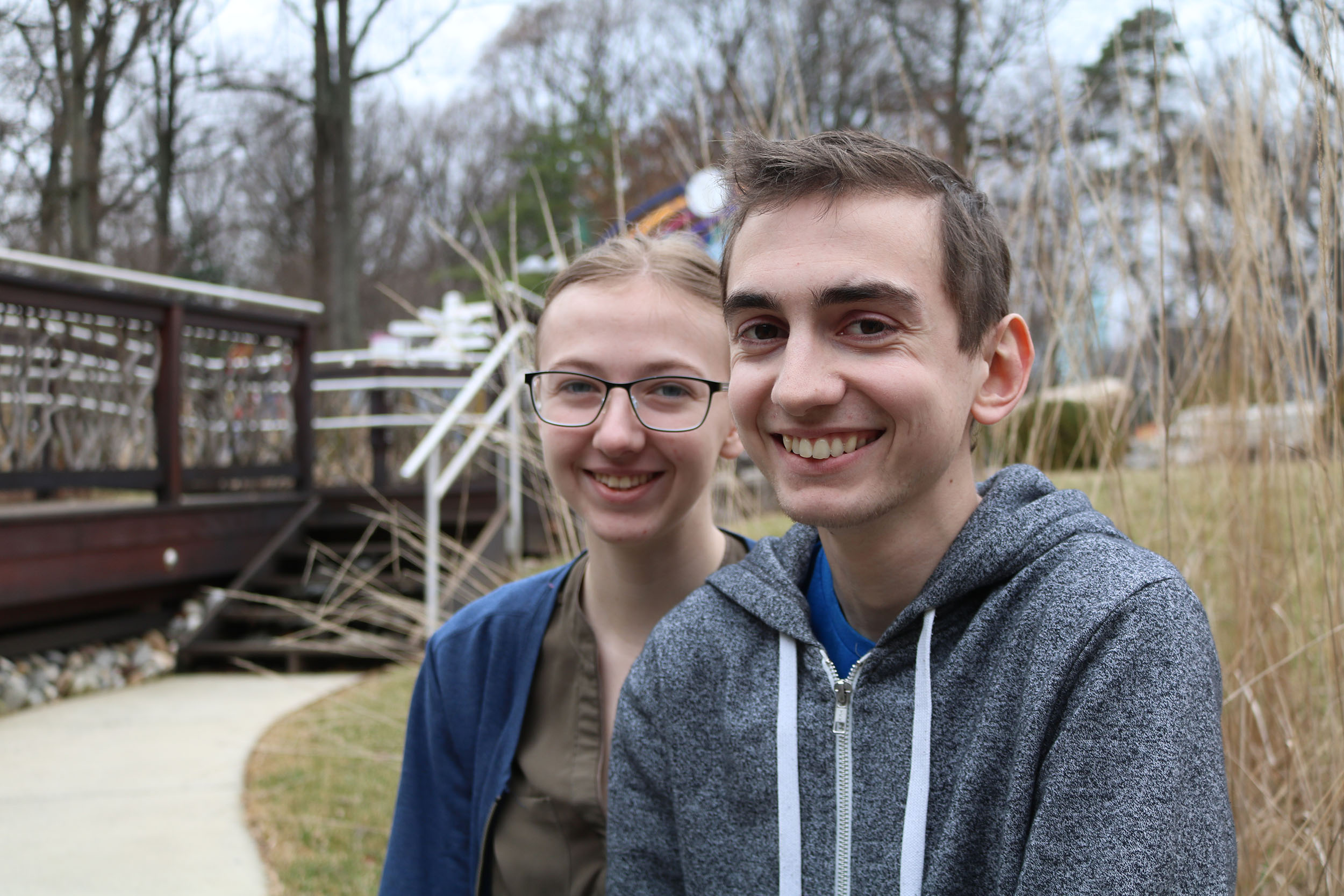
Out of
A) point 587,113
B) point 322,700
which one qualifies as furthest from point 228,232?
point 322,700

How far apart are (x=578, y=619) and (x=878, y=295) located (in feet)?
2.58

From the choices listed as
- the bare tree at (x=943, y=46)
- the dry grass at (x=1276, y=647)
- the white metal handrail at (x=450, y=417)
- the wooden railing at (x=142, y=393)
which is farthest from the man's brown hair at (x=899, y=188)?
the bare tree at (x=943, y=46)

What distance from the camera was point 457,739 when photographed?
1609 millimetres

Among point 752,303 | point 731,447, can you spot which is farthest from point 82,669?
point 752,303

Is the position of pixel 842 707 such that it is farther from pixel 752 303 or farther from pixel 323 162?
pixel 323 162

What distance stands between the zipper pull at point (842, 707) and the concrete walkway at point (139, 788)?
2.30m

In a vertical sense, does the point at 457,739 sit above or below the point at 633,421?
below

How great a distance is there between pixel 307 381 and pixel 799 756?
21.7ft

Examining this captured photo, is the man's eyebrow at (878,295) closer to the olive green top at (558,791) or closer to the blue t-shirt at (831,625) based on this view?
the blue t-shirt at (831,625)

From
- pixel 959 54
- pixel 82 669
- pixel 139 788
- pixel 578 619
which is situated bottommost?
pixel 139 788

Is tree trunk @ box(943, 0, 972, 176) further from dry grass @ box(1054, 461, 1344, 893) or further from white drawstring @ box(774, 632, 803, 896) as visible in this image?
white drawstring @ box(774, 632, 803, 896)

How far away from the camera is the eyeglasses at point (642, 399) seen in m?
1.56

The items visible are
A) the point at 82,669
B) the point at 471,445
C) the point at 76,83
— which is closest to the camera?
the point at 471,445

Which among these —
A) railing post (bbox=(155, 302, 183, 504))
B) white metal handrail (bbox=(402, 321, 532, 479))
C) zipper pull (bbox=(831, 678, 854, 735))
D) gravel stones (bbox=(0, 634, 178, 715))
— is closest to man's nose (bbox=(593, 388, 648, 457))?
zipper pull (bbox=(831, 678, 854, 735))
